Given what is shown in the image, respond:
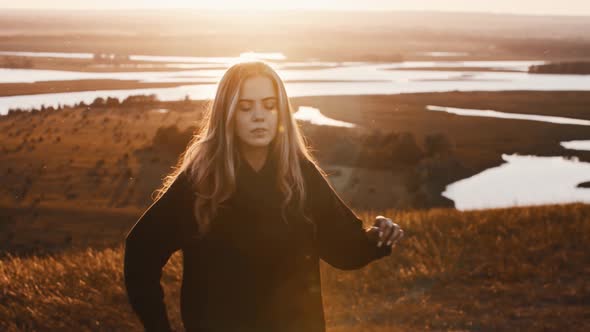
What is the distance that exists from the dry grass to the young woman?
5.01m

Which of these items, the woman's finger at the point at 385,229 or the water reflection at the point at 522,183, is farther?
the water reflection at the point at 522,183

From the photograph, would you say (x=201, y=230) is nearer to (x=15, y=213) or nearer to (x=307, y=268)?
(x=307, y=268)

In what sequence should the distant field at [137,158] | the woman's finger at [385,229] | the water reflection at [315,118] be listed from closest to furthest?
the woman's finger at [385,229], the distant field at [137,158], the water reflection at [315,118]

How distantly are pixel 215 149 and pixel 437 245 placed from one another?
8185 mm

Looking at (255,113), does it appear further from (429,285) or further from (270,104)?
(429,285)

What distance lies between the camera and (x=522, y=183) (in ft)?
210

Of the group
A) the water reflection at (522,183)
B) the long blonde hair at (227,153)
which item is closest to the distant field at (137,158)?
the water reflection at (522,183)

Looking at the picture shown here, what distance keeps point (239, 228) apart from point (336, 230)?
21.7 inches

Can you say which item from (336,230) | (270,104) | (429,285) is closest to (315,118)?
(429,285)

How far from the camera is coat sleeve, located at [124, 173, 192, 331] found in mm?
3094

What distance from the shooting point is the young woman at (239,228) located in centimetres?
304

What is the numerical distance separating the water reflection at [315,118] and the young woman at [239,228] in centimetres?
9176

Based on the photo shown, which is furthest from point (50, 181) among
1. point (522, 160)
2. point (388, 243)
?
point (388, 243)

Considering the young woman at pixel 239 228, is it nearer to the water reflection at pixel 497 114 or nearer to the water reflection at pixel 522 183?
the water reflection at pixel 522 183
